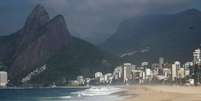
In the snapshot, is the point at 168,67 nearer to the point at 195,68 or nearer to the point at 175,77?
the point at 175,77

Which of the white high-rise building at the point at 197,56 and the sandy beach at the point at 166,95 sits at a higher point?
the white high-rise building at the point at 197,56

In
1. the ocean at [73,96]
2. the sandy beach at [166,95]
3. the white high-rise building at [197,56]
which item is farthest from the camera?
the white high-rise building at [197,56]

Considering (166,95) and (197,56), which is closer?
(166,95)

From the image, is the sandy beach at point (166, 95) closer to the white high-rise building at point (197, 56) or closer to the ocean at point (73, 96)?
the ocean at point (73, 96)

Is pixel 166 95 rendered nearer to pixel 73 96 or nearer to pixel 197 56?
pixel 73 96

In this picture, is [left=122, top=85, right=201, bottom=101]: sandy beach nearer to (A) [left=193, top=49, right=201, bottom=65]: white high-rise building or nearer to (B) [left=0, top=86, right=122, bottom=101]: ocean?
(B) [left=0, top=86, right=122, bottom=101]: ocean

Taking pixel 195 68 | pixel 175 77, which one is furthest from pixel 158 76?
pixel 195 68

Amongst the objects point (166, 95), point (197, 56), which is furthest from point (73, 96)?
point (197, 56)

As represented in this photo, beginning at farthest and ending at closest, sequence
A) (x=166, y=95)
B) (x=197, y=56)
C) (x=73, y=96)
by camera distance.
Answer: (x=197, y=56) → (x=73, y=96) → (x=166, y=95)

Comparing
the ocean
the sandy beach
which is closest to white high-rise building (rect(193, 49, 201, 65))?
the ocean

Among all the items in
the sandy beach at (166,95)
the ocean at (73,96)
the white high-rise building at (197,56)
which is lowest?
the ocean at (73,96)

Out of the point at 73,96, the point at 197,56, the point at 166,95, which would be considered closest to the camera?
the point at 166,95

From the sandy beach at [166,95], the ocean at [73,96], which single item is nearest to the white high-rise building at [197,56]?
the ocean at [73,96]
